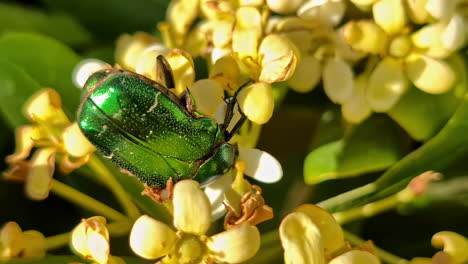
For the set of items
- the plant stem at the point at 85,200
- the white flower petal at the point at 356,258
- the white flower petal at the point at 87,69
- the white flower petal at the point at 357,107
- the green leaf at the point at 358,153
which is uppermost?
the white flower petal at the point at 87,69

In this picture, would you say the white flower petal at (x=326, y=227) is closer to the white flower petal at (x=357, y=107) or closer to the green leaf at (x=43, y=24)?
the white flower petal at (x=357, y=107)

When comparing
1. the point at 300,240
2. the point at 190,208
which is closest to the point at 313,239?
the point at 300,240

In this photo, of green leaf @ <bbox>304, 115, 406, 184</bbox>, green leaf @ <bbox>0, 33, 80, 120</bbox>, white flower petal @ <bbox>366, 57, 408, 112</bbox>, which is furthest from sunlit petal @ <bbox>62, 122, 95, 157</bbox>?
white flower petal @ <bbox>366, 57, 408, 112</bbox>

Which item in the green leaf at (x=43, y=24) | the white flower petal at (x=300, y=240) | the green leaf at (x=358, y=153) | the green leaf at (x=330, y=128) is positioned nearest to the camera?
the white flower petal at (x=300, y=240)

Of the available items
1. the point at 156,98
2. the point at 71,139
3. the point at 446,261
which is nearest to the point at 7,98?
the point at 71,139

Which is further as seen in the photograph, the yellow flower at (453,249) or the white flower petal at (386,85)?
the white flower petal at (386,85)

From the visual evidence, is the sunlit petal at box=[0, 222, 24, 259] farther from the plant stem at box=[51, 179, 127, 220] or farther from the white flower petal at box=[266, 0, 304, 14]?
the white flower petal at box=[266, 0, 304, 14]

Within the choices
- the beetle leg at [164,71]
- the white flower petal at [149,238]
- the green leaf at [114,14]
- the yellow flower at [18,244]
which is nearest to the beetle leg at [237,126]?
the beetle leg at [164,71]
